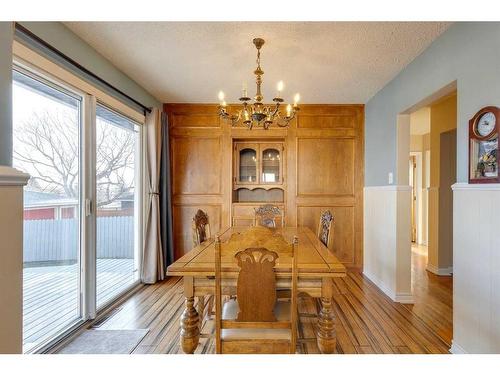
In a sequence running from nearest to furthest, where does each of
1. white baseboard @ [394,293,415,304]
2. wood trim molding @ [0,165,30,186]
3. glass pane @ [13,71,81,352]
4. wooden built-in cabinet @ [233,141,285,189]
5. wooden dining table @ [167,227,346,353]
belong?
1. wood trim molding @ [0,165,30,186]
2. wooden dining table @ [167,227,346,353]
3. glass pane @ [13,71,81,352]
4. white baseboard @ [394,293,415,304]
5. wooden built-in cabinet @ [233,141,285,189]

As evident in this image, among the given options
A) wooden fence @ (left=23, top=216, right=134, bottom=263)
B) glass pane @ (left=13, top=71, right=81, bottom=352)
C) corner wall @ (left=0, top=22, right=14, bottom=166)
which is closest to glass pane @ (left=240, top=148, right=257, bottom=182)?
wooden fence @ (left=23, top=216, right=134, bottom=263)

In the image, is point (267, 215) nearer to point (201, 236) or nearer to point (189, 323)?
point (201, 236)

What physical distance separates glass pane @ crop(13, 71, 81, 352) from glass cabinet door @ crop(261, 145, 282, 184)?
2.60m

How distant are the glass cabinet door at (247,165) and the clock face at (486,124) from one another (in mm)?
2903

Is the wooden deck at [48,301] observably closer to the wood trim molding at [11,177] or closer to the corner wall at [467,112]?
the wood trim molding at [11,177]

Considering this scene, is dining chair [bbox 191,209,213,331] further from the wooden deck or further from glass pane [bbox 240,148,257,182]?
glass pane [bbox 240,148,257,182]

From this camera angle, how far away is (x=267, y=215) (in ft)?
11.8

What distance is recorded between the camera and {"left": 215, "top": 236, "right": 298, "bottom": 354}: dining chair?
1408 mm

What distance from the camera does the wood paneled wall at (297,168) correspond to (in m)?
4.09

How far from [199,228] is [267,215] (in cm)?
128

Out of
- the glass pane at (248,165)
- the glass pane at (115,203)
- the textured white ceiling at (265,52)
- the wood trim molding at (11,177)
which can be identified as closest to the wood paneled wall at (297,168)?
the glass pane at (248,165)

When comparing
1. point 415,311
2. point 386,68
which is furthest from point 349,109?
point 415,311

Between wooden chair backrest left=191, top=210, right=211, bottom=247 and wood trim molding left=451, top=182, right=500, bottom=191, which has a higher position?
wood trim molding left=451, top=182, right=500, bottom=191
